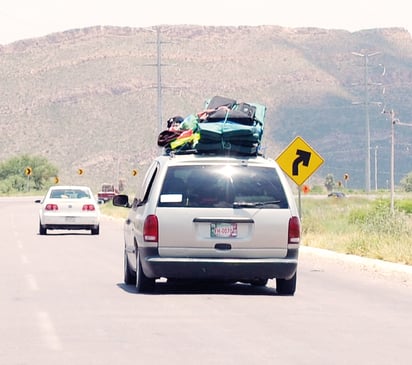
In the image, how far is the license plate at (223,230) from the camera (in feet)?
54.0

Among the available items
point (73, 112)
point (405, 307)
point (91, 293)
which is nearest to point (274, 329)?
point (405, 307)

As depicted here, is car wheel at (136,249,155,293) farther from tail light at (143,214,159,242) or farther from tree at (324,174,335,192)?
tree at (324,174,335,192)

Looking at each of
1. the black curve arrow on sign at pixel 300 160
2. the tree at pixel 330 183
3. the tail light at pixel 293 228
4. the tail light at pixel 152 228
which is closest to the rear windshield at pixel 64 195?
the black curve arrow on sign at pixel 300 160

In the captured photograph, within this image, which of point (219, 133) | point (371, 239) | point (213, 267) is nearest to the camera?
point (213, 267)

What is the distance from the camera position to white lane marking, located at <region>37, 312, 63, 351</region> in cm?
1127

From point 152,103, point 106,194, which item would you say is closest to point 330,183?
point 152,103

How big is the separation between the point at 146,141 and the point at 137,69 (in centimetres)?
2656

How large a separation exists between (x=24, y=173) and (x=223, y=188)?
130 metres

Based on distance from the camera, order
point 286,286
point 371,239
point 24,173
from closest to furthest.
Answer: point 286,286 → point 371,239 → point 24,173

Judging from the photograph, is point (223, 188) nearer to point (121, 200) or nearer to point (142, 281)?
point (142, 281)

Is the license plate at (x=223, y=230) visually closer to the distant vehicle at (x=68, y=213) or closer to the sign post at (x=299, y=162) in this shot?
the sign post at (x=299, y=162)

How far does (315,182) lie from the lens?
521 ft

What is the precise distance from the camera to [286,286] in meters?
17.1

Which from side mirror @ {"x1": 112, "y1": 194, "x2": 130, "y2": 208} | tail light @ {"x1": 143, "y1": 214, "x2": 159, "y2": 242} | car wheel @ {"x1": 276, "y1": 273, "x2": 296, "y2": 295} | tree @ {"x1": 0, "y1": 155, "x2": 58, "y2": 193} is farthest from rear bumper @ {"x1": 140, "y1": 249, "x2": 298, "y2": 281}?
tree @ {"x1": 0, "y1": 155, "x2": 58, "y2": 193}
